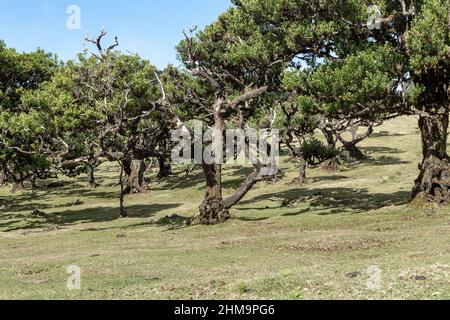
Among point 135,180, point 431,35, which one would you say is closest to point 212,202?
point 431,35

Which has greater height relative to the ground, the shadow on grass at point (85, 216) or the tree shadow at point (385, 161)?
the tree shadow at point (385, 161)

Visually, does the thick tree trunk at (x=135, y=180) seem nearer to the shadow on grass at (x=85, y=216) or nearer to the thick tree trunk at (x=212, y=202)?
the shadow on grass at (x=85, y=216)

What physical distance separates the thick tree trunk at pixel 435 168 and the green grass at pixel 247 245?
4.12 feet

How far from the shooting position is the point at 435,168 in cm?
3312

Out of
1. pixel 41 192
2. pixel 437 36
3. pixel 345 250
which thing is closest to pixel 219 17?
pixel 41 192

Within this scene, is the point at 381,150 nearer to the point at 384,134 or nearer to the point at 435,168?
the point at 384,134

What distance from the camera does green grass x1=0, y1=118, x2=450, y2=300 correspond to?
52.4ft

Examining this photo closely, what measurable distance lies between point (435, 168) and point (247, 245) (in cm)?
1395

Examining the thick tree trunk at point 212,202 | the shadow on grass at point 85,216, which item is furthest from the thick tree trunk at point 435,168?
the shadow on grass at point 85,216

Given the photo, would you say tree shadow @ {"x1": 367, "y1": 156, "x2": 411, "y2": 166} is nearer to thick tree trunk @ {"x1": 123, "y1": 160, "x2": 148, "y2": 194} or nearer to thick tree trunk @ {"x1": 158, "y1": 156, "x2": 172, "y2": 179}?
thick tree trunk @ {"x1": 158, "y1": 156, "x2": 172, "y2": 179}

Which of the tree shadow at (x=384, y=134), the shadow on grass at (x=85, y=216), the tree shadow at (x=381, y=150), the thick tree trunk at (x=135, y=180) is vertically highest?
the tree shadow at (x=384, y=134)

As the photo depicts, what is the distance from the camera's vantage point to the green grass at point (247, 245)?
16.0 metres

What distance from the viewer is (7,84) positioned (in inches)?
1695

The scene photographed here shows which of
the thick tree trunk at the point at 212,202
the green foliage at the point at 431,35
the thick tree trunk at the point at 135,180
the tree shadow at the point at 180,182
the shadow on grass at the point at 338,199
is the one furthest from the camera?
the tree shadow at the point at 180,182
